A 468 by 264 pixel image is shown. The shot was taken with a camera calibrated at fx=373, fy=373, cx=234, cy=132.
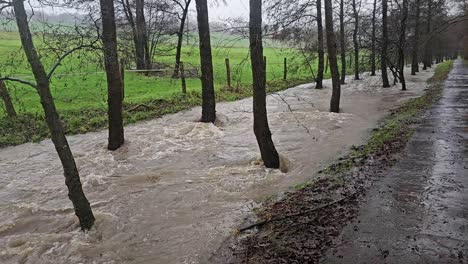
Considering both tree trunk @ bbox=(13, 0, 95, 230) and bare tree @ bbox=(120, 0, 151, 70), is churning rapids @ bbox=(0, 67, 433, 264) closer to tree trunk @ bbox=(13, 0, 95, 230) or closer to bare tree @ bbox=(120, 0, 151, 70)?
tree trunk @ bbox=(13, 0, 95, 230)

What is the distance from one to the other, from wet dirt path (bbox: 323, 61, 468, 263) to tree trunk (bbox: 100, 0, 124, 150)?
6.26 m

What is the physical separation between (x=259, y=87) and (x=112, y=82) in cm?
429

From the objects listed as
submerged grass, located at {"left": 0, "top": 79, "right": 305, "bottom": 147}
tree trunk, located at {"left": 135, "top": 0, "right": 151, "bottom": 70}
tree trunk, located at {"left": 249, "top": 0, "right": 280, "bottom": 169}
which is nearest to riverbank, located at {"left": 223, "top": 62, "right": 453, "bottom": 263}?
tree trunk, located at {"left": 249, "top": 0, "right": 280, "bottom": 169}

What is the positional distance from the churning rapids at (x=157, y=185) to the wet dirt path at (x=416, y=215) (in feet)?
5.69

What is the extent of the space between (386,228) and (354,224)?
43 cm

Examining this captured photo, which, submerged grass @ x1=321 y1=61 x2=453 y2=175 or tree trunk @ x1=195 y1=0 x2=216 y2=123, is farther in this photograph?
tree trunk @ x1=195 y1=0 x2=216 y2=123

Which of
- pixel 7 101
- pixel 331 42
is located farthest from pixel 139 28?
pixel 331 42

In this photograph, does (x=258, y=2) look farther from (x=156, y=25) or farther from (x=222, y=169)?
(x=156, y=25)

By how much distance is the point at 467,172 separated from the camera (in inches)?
285

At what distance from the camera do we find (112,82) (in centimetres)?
991

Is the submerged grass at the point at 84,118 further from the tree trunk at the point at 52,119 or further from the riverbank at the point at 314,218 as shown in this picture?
the riverbank at the point at 314,218

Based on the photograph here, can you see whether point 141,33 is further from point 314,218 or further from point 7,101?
point 314,218

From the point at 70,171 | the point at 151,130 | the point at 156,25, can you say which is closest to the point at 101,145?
the point at 151,130

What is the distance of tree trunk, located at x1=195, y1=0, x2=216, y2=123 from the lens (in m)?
12.5
